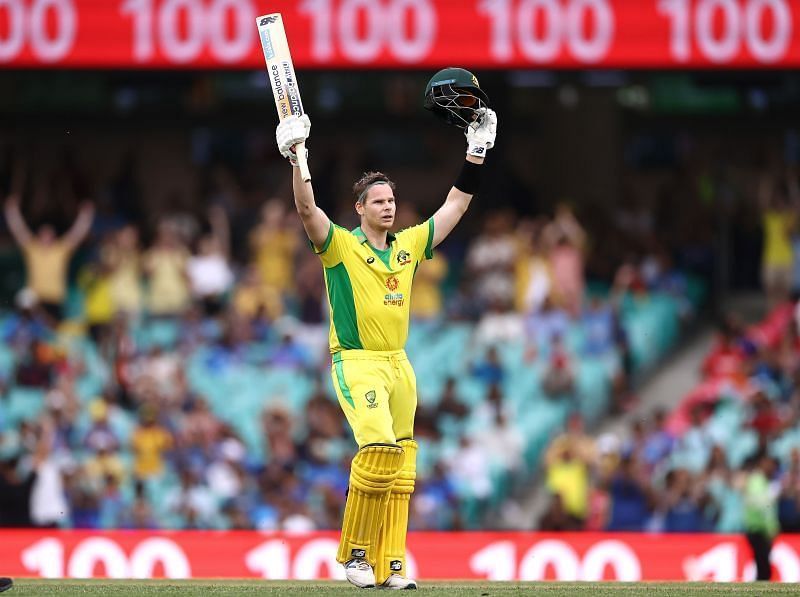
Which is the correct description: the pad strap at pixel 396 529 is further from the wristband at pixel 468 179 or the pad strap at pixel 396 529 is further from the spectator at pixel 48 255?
the spectator at pixel 48 255

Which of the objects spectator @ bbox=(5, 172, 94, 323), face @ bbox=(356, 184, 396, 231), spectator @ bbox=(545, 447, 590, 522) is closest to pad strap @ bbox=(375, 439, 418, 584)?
face @ bbox=(356, 184, 396, 231)

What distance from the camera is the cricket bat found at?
815cm

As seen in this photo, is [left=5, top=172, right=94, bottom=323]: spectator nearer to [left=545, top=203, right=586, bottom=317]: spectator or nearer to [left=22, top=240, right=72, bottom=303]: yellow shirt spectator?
[left=22, top=240, right=72, bottom=303]: yellow shirt spectator

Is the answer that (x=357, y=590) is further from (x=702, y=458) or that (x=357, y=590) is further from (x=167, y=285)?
(x=167, y=285)

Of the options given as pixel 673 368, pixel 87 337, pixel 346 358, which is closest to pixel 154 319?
pixel 87 337

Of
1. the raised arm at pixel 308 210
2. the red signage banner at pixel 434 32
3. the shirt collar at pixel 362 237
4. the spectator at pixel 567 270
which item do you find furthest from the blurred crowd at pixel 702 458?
the raised arm at pixel 308 210

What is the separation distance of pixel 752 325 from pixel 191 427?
6354 millimetres

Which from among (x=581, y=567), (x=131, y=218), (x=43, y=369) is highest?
(x=131, y=218)

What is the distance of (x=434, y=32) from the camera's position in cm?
1521

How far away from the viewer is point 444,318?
17.8m

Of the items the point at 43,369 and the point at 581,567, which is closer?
the point at 581,567

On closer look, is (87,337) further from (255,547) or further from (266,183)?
(255,547)

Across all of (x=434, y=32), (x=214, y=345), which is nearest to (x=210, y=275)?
(x=214, y=345)

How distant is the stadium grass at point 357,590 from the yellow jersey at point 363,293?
3.96 ft
